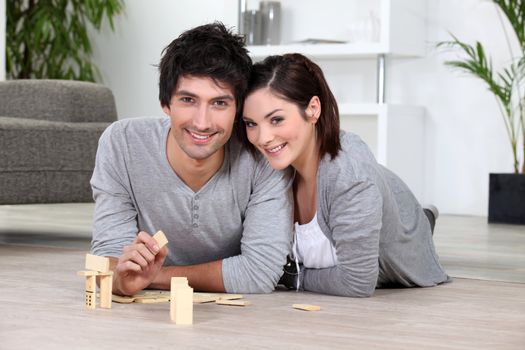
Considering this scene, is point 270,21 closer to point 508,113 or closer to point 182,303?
point 508,113

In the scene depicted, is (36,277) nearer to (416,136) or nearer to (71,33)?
(416,136)

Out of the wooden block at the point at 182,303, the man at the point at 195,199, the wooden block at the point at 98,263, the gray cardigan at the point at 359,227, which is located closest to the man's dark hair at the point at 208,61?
the man at the point at 195,199

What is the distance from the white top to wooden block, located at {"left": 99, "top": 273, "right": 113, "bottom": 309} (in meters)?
0.52

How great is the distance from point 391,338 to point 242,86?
71cm

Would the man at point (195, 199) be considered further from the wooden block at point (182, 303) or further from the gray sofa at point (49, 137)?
the gray sofa at point (49, 137)

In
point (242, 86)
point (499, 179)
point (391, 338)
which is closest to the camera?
point (391, 338)

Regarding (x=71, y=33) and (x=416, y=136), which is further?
(x=71, y=33)

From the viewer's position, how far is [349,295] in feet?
7.98

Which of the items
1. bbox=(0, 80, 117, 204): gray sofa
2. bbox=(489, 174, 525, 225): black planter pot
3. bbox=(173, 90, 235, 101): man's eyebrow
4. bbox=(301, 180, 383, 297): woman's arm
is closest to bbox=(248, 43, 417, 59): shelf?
bbox=(489, 174, 525, 225): black planter pot

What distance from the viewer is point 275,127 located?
230 centimetres

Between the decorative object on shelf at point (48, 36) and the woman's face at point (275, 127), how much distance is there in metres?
4.30

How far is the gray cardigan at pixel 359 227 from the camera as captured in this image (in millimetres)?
2318

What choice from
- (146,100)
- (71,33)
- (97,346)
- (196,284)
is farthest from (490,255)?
(71,33)

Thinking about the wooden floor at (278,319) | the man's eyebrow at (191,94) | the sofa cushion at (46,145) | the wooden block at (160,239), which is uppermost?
the man's eyebrow at (191,94)
